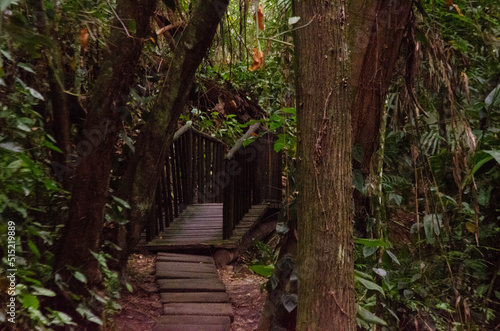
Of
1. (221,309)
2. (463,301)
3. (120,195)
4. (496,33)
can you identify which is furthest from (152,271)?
(496,33)

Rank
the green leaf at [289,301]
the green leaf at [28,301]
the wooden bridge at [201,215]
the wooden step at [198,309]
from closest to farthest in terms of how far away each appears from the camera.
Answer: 1. the green leaf at [28,301]
2. the green leaf at [289,301]
3. the wooden step at [198,309]
4. the wooden bridge at [201,215]

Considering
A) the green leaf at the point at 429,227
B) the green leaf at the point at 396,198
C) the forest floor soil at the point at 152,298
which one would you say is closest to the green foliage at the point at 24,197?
the forest floor soil at the point at 152,298

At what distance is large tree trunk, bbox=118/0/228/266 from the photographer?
2.87 m

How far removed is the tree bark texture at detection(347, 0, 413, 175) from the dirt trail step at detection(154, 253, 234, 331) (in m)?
1.74

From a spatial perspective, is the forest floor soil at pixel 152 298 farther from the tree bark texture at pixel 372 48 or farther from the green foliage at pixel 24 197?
the tree bark texture at pixel 372 48

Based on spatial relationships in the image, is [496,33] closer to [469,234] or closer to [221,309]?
[469,234]

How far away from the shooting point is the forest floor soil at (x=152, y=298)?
3262 mm

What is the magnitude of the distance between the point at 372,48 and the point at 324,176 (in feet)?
3.25

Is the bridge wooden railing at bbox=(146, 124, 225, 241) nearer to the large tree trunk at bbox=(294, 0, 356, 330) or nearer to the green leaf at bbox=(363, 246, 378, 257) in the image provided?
the green leaf at bbox=(363, 246, 378, 257)

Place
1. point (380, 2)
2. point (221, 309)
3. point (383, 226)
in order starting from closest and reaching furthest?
1. point (380, 2)
2. point (383, 226)
3. point (221, 309)

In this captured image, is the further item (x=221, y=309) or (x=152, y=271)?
(x=152, y=271)

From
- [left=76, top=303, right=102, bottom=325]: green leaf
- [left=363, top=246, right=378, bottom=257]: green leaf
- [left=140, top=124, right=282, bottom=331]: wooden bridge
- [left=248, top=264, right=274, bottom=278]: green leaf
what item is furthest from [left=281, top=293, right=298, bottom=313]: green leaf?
[left=76, top=303, right=102, bottom=325]: green leaf

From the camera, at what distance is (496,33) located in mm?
3980

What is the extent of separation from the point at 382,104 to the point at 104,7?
5.29 ft
